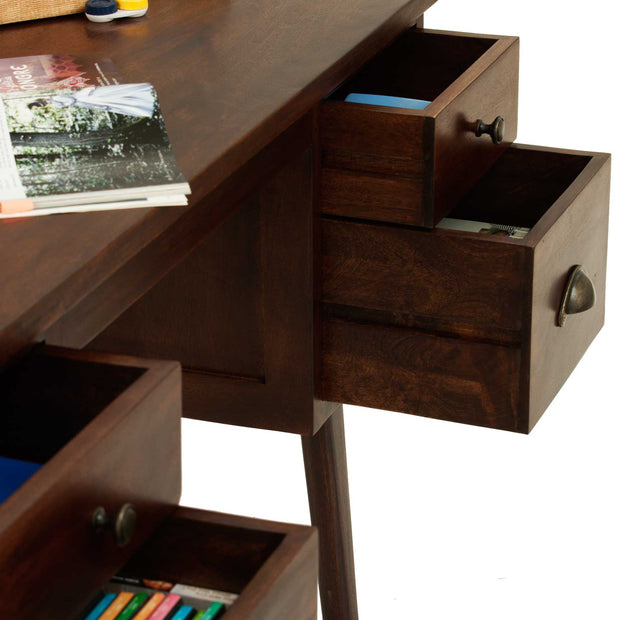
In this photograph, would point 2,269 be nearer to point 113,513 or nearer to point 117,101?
point 113,513

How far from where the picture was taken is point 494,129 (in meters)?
1.45

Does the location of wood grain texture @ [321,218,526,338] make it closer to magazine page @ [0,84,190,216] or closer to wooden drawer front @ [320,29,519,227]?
wooden drawer front @ [320,29,519,227]

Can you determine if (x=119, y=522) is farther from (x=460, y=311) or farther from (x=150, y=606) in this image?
(x=460, y=311)

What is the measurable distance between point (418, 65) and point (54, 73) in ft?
1.56

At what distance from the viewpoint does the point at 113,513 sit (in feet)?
2.89

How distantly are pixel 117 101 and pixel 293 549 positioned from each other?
51 centimetres

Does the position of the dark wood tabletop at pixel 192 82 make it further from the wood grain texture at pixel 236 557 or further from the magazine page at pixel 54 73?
the wood grain texture at pixel 236 557

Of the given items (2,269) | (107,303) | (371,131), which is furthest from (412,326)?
(2,269)

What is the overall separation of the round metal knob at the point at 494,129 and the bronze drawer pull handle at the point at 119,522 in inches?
27.7

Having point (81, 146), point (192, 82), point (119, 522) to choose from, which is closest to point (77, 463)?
point (119, 522)

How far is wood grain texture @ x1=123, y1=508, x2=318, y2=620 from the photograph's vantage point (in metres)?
0.89

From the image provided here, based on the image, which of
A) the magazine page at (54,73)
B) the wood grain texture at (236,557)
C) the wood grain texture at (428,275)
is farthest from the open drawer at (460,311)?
the wood grain texture at (236,557)

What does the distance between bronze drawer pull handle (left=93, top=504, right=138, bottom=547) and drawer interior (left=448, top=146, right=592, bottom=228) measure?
781 mm

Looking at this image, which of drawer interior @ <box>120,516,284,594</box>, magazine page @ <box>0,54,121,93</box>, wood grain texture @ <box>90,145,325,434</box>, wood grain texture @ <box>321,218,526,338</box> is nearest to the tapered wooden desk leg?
wood grain texture @ <box>90,145,325,434</box>
